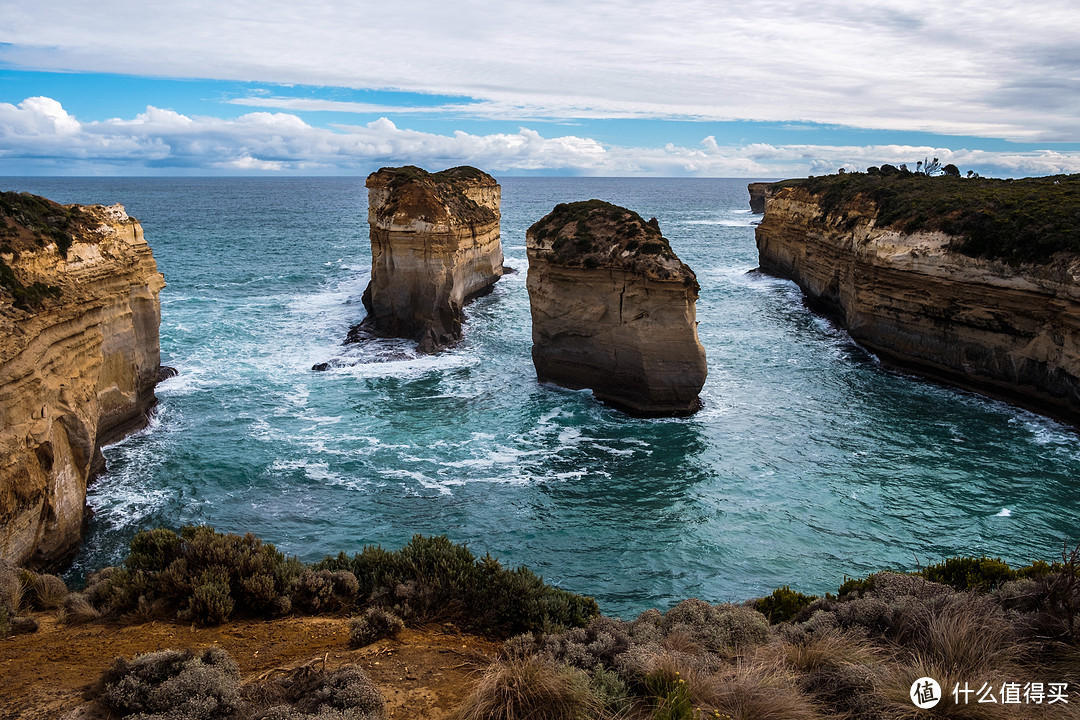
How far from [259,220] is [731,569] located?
320ft

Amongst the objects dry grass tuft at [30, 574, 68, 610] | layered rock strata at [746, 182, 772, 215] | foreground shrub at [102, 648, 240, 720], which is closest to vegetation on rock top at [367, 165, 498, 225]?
dry grass tuft at [30, 574, 68, 610]

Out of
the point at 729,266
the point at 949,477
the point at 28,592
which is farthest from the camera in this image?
the point at 729,266

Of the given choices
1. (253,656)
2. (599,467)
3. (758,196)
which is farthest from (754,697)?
(758,196)

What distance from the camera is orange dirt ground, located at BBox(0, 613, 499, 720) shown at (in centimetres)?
673

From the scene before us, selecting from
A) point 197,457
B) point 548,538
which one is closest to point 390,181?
point 197,457

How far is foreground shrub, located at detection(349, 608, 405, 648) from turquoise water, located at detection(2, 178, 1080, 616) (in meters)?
6.64

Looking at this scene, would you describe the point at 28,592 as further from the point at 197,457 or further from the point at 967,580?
the point at 967,580

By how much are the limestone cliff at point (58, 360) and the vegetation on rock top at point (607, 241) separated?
14.5 m

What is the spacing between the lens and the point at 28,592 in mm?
9891

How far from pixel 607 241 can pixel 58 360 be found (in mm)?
17320

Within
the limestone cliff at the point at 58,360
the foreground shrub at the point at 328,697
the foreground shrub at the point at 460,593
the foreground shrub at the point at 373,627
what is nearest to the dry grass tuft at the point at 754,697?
the foreground shrub at the point at 460,593

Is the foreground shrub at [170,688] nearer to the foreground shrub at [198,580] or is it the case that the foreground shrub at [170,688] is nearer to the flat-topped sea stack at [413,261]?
the foreground shrub at [198,580]

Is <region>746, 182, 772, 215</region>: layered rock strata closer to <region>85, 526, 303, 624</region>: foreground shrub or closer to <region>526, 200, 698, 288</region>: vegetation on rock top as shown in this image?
<region>526, 200, 698, 288</region>: vegetation on rock top

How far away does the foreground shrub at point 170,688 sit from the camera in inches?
239
